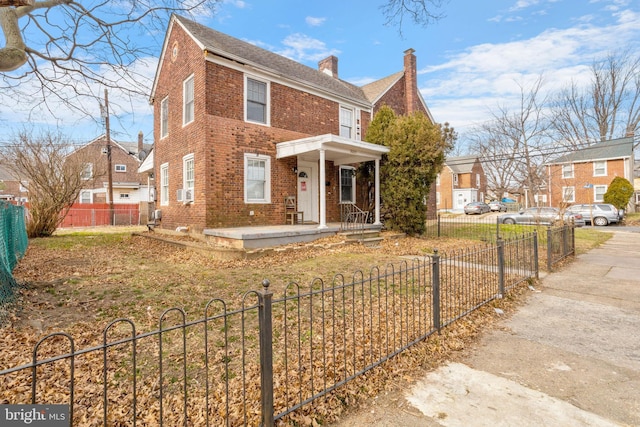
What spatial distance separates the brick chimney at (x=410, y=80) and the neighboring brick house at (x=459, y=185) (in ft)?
94.4

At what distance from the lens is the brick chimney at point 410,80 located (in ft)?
60.2

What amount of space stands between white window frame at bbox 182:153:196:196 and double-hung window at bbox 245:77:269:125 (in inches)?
102

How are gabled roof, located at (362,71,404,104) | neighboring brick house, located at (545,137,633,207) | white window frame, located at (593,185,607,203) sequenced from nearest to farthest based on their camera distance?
gabled roof, located at (362,71,404,104), neighboring brick house, located at (545,137,633,207), white window frame, located at (593,185,607,203)

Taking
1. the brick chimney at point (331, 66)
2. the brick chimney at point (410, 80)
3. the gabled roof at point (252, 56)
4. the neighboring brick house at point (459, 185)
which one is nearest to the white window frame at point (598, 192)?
the neighboring brick house at point (459, 185)

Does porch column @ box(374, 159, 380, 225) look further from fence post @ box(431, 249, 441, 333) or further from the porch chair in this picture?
fence post @ box(431, 249, 441, 333)

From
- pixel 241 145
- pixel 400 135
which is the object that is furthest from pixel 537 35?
pixel 241 145

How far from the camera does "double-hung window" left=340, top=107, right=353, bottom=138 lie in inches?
592

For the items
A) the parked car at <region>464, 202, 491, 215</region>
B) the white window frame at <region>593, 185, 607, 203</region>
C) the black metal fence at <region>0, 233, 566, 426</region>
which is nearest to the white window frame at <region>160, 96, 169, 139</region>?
the black metal fence at <region>0, 233, 566, 426</region>

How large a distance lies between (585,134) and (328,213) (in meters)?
32.3

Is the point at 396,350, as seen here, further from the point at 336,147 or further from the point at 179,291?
the point at 336,147

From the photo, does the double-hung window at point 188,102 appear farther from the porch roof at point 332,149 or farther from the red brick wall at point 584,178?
the red brick wall at point 584,178

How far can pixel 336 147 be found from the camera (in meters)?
11.3

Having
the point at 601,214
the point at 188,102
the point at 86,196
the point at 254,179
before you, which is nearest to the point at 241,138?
the point at 254,179

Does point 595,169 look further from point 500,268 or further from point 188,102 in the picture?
point 188,102
